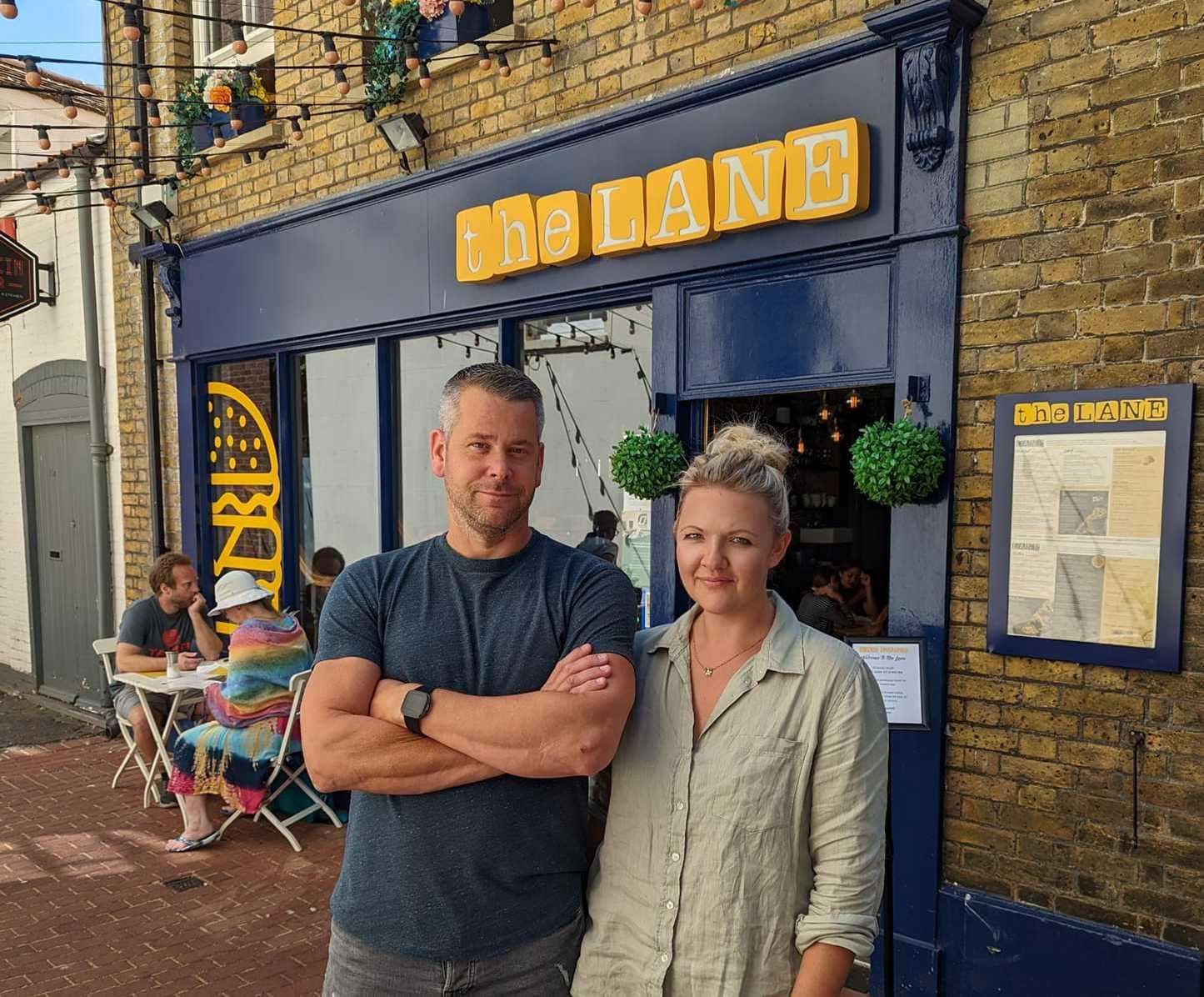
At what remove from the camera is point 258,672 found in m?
5.30

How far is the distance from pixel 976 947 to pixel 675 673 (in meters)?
2.47

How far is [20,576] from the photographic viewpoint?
9703mm

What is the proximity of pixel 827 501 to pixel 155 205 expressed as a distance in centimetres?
555

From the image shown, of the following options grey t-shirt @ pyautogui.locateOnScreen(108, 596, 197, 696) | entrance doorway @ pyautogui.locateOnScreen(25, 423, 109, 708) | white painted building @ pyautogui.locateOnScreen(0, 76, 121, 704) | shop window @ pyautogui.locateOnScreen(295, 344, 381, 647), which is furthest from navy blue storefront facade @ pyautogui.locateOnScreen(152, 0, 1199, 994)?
entrance doorway @ pyautogui.locateOnScreen(25, 423, 109, 708)

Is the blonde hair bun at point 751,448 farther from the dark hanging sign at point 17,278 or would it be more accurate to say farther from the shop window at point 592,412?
the dark hanging sign at point 17,278

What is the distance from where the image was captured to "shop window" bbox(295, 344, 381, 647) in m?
6.32

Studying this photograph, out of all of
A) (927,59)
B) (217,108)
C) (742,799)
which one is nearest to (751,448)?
(742,799)

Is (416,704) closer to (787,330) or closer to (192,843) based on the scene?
(787,330)

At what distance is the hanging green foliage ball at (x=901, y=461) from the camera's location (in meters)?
3.54

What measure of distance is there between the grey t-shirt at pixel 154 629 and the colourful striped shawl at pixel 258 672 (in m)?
1.02

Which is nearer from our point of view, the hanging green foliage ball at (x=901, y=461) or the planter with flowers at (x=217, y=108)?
the hanging green foliage ball at (x=901, y=461)

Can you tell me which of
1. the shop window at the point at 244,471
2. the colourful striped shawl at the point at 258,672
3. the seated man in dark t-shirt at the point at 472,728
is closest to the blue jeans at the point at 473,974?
the seated man in dark t-shirt at the point at 472,728

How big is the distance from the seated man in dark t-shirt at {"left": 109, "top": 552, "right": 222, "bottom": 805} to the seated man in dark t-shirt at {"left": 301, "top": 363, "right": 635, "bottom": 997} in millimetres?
4634

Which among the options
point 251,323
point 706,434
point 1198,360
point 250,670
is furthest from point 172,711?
point 1198,360
